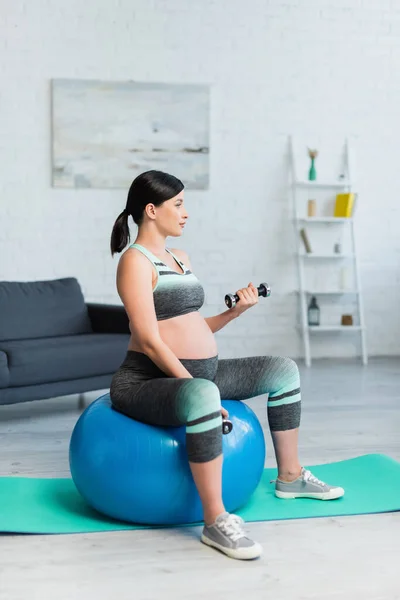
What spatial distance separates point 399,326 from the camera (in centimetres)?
675

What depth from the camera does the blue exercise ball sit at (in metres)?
2.40

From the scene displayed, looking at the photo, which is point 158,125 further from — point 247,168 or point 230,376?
point 230,376

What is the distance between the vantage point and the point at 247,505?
2.69m

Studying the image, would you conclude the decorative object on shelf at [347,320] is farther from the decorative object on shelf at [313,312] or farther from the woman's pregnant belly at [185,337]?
the woman's pregnant belly at [185,337]

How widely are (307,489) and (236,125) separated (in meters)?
4.06

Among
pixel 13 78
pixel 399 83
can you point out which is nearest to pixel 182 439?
pixel 13 78

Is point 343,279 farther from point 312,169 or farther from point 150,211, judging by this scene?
point 150,211

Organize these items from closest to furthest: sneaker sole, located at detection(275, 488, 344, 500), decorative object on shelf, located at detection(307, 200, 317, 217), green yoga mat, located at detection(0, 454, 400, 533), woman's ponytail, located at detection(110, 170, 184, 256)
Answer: green yoga mat, located at detection(0, 454, 400, 533)
woman's ponytail, located at detection(110, 170, 184, 256)
sneaker sole, located at detection(275, 488, 344, 500)
decorative object on shelf, located at detection(307, 200, 317, 217)

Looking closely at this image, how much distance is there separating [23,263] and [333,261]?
241 centimetres

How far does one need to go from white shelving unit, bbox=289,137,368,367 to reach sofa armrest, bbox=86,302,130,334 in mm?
1931

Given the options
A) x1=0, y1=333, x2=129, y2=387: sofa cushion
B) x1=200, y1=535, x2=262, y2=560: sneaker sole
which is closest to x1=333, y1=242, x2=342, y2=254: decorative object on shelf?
x1=0, y1=333, x2=129, y2=387: sofa cushion

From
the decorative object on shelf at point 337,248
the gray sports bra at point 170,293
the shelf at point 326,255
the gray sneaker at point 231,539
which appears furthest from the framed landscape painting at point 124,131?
the gray sneaker at point 231,539

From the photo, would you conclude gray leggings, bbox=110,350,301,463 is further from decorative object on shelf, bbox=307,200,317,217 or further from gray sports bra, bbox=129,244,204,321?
decorative object on shelf, bbox=307,200,317,217

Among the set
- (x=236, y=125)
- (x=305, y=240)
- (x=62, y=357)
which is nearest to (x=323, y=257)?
(x=305, y=240)
